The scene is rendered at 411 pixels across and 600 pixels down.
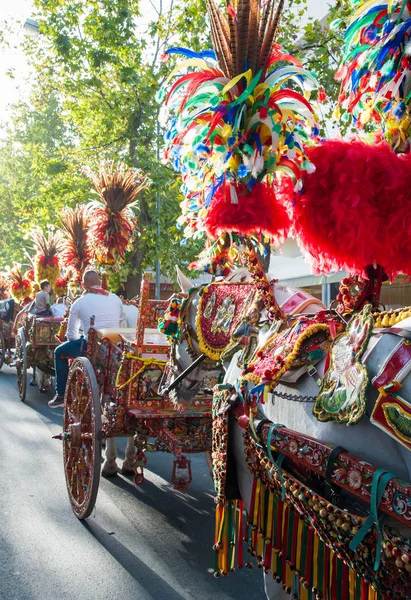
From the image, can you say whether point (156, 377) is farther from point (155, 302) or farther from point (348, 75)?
point (348, 75)

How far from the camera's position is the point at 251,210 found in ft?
8.86

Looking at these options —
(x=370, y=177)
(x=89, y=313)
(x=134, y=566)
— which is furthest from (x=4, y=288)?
(x=370, y=177)

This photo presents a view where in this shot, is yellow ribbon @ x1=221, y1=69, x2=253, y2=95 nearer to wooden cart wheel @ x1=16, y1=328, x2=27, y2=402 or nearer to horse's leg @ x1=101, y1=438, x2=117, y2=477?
horse's leg @ x1=101, y1=438, x2=117, y2=477

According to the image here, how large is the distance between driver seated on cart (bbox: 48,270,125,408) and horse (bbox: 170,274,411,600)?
3893mm

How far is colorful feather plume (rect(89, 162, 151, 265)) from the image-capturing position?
283 inches

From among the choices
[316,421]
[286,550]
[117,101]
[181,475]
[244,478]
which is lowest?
[181,475]

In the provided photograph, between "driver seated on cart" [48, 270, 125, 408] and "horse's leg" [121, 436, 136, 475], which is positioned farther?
"driver seated on cart" [48, 270, 125, 408]

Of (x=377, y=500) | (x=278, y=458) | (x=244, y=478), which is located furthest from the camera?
(x=244, y=478)

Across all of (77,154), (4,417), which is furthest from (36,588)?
(77,154)

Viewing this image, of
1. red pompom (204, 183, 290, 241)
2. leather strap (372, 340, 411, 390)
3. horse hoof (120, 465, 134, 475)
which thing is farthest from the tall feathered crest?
horse hoof (120, 465, 134, 475)

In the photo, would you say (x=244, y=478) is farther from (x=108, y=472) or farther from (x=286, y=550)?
(x=108, y=472)

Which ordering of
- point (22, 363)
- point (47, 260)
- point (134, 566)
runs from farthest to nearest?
point (47, 260), point (22, 363), point (134, 566)

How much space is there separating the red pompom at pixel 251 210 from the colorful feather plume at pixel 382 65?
21.7 inches

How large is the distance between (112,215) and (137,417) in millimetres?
3211
